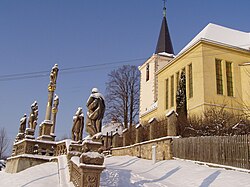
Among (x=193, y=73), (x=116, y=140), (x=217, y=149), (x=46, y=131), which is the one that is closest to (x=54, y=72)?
(x=46, y=131)

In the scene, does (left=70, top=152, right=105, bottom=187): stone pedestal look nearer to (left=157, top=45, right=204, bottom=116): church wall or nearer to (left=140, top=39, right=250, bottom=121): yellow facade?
(left=140, top=39, right=250, bottom=121): yellow facade

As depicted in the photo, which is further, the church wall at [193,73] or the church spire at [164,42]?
the church spire at [164,42]

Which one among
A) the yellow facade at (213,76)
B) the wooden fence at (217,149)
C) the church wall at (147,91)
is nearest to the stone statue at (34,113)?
the wooden fence at (217,149)

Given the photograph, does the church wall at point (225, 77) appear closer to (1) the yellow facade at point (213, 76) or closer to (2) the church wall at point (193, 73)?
(1) the yellow facade at point (213, 76)

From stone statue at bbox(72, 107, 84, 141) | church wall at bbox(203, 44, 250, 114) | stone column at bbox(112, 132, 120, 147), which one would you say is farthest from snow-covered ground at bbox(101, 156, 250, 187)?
church wall at bbox(203, 44, 250, 114)

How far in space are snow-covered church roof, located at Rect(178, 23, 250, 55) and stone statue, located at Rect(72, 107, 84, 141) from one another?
13.0 meters

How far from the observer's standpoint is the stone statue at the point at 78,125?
18250 mm

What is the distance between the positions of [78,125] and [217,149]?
29.2 ft

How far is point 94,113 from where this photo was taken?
13836 mm

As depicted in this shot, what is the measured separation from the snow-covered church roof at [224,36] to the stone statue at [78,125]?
42.8 feet

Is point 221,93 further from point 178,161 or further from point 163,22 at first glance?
point 163,22

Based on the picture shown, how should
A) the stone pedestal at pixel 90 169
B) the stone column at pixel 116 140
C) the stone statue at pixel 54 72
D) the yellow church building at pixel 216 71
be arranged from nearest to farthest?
the stone pedestal at pixel 90 169
the stone statue at pixel 54 72
the yellow church building at pixel 216 71
the stone column at pixel 116 140

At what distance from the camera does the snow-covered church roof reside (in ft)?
90.0

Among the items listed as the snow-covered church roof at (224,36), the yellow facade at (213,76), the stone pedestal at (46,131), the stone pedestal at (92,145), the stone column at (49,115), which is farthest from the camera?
the snow-covered church roof at (224,36)
